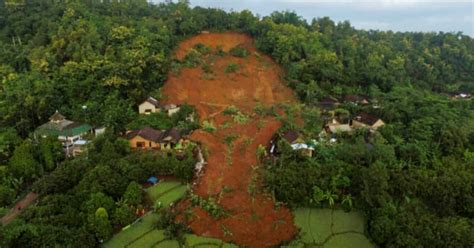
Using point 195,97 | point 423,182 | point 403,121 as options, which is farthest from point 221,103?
point 423,182

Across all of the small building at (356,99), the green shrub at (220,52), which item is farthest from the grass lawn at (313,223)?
the green shrub at (220,52)

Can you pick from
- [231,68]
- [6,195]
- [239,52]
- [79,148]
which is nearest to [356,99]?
[231,68]

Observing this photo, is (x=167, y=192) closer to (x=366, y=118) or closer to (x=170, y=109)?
(x=170, y=109)

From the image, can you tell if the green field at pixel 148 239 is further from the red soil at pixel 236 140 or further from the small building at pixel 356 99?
the small building at pixel 356 99

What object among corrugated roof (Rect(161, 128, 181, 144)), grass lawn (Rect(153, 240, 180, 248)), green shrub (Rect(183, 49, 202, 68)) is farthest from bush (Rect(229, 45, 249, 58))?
grass lawn (Rect(153, 240, 180, 248))

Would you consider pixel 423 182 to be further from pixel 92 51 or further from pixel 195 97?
pixel 92 51

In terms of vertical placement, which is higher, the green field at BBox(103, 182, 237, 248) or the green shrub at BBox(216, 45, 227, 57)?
the green shrub at BBox(216, 45, 227, 57)

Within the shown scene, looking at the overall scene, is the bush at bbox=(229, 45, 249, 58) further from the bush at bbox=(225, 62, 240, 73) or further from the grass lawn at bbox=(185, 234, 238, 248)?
the grass lawn at bbox=(185, 234, 238, 248)
